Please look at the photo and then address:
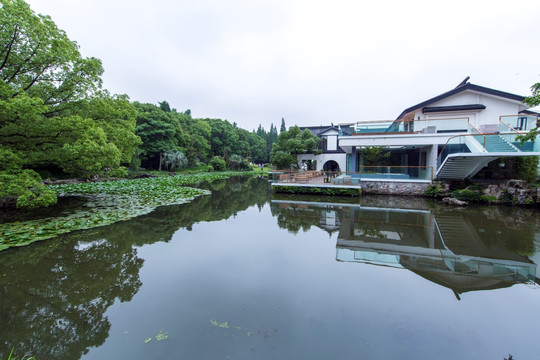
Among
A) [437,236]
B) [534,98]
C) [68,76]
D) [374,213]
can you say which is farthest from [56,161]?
[534,98]

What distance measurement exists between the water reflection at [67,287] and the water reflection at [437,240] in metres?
4.48

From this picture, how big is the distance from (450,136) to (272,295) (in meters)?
15.4

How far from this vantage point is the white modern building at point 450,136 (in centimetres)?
1195

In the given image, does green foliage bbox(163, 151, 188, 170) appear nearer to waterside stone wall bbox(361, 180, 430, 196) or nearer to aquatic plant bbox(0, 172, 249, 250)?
aquatic plant bbox(0, 172, 249, 250)

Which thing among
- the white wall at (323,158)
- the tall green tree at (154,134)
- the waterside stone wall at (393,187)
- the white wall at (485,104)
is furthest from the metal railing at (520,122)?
the tall green tree at (154,134)

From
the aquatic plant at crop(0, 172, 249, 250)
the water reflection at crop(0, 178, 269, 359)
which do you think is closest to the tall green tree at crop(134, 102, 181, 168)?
the aquatic plant at crop(0, 172, 249, 250)

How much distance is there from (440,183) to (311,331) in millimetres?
14877

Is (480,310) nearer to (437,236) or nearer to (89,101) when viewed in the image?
(437,236)

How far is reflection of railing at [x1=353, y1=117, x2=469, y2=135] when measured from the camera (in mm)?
14133

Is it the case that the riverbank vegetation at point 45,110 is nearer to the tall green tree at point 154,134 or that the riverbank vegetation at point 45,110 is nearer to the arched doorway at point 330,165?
the tall green tree at point 154,134

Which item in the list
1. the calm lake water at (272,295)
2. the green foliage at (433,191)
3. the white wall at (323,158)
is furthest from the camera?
the white wall at (323,158)

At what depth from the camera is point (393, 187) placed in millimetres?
15523

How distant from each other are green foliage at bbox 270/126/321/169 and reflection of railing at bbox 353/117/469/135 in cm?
1121

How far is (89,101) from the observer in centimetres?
1005
